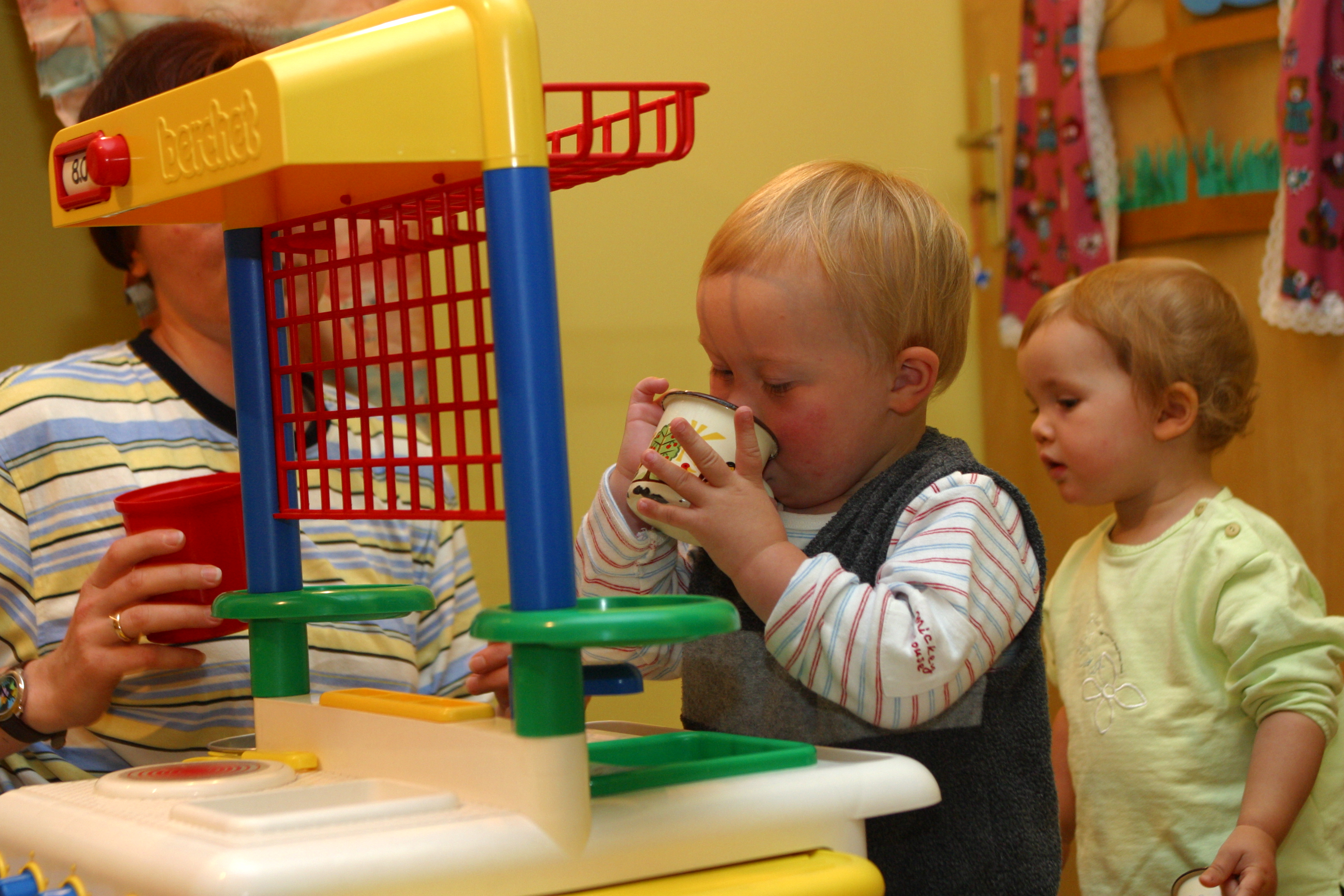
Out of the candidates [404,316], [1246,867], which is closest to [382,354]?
[404,316]

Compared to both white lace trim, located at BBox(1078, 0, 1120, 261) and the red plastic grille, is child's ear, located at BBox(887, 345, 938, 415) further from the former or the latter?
white lace trim, located at BBox(1078, 0, 1120, 261)

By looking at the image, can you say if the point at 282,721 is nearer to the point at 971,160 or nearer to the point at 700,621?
the point at 700,621

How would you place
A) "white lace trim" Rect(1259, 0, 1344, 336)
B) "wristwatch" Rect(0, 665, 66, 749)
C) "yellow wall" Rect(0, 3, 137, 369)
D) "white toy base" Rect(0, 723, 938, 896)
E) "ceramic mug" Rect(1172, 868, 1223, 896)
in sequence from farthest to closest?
"white lace trim" Rect(1259, 0, 1344, 336), "yellow wall" Rect(0, 3, 137, 369), "ceramic mug" Rect(1172, 868, 1223, 896), "wristwatch" Rect(0, 665, 66, 749), "white toy base" Rect(0, 723, 938, 896)

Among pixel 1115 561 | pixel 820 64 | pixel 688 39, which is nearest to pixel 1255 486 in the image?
pixel 1115 561

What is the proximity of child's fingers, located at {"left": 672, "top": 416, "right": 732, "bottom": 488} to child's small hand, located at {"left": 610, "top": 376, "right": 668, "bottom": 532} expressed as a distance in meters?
0.13

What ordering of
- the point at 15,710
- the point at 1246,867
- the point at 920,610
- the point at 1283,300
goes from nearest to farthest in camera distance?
1. the point at 920,610
2. the point at 15,710
3. the point at 1246,867
4. the point at 1283,300

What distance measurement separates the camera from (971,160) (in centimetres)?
223

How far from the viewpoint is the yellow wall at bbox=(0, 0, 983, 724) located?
1.82 m

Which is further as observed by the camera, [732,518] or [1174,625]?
[1174,625]

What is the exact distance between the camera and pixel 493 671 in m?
0.94

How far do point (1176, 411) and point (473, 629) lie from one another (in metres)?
1.10

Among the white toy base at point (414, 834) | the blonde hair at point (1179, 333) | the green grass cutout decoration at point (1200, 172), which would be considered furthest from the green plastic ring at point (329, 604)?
the green grass cutout decoration at point (1200, 172)

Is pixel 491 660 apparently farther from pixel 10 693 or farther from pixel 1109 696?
pixel 1109 696

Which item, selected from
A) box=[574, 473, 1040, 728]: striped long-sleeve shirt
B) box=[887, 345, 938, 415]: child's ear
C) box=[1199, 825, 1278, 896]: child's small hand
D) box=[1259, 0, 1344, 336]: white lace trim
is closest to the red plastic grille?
A: box=[574, 473, 1040, 728]: striped long-sleeve shirt
